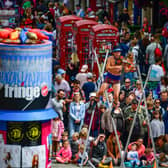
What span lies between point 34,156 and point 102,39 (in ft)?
40.7

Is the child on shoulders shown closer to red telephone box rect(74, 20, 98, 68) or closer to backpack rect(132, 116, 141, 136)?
backpack rect(132, 116, 141, 136)

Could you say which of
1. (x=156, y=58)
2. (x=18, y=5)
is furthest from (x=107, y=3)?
(x=156, y=58)

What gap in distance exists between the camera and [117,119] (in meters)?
24.6

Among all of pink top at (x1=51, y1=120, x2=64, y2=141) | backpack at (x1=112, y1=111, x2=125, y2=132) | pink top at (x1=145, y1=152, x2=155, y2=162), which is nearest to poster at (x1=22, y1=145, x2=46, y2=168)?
pink top at (x1=51, y1=120, x2=64, y2=141)

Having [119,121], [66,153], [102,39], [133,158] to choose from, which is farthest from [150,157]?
[102,39]

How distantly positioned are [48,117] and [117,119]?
530cm

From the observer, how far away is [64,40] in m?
33.8

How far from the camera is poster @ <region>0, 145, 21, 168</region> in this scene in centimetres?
1938

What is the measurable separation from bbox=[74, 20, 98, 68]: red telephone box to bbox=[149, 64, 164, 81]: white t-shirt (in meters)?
4.45

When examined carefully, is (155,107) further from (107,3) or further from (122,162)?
(107,3)

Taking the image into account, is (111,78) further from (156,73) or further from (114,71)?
(156,73)

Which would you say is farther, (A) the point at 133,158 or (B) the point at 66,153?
(B) the point at 66,153

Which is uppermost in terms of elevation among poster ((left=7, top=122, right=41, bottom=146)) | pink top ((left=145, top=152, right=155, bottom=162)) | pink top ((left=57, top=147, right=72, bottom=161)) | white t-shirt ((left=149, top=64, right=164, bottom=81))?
poster ((left=7, top=122, right=41, bottom=146))

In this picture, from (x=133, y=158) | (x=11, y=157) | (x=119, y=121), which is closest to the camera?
(x=11, y=157)
